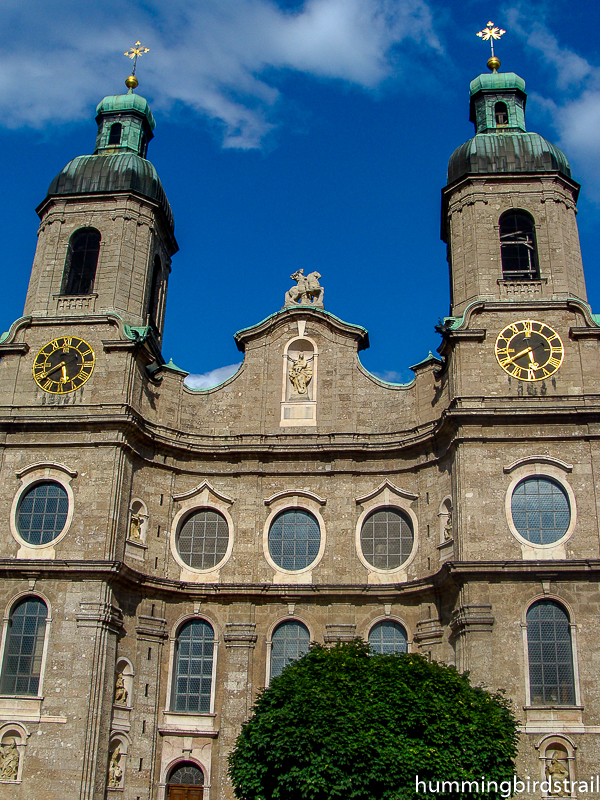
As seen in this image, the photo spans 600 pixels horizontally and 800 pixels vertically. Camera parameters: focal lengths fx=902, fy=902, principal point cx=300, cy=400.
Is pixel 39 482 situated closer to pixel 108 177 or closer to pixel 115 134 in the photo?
pixel 108 177

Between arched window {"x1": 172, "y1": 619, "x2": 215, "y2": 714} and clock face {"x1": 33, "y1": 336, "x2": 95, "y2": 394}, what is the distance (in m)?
8.22

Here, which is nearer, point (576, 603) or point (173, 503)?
point (576, 603)

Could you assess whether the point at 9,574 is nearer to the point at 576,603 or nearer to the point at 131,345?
the point at 131,345

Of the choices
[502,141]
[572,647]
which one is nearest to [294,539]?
[572,647]

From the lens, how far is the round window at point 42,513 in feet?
86.1

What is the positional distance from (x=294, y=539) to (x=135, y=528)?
4.84m

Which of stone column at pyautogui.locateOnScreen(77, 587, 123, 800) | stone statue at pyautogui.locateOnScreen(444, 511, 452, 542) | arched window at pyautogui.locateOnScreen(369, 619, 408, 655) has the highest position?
stone statue at pyautogui.locateOnScreen(444, 511, 452, 542)

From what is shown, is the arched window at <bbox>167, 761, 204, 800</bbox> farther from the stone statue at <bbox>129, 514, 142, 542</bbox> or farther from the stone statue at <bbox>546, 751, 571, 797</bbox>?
the stone statue at <bbox>546, 751, 571, 797</bbox>

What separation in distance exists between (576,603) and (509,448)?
180 inches

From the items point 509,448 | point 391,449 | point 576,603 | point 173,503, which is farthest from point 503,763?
point 173,503

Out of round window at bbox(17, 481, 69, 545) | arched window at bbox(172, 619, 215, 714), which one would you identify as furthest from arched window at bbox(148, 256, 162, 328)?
arched window at bbox(172, 619, 215, 714)

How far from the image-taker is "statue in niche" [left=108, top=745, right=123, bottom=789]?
24.1 meters

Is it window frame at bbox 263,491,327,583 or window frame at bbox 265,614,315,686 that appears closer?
window frame at bbox 265,614,315,686

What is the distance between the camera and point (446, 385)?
27500 mm
